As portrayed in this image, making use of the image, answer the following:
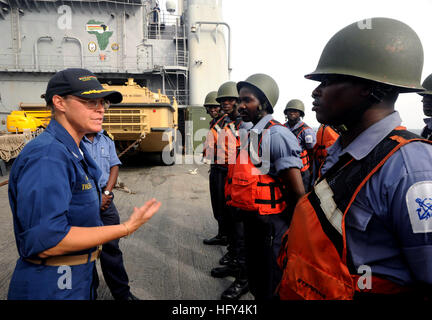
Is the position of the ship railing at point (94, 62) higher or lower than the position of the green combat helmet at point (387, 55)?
higher

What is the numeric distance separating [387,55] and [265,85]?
161 cm

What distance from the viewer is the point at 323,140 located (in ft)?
14.5

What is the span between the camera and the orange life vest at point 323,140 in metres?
4.28

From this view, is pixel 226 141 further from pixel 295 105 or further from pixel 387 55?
pixel 387 55

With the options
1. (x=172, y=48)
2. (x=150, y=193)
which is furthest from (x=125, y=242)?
(x=172, y=48)

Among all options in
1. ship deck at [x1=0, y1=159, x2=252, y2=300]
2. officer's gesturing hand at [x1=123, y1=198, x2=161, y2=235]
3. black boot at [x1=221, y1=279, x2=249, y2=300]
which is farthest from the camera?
ship deck at [x1=0, y1=159, x2=252, y2=300]

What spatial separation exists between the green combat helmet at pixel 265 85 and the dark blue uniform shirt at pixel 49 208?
176 centimetres

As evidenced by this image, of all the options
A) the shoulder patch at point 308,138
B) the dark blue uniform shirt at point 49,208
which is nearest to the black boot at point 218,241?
the shoulder patch at point 308,138

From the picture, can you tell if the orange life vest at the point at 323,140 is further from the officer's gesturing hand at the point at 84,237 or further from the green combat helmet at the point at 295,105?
the officer's gesturing hand at the point at 84,237

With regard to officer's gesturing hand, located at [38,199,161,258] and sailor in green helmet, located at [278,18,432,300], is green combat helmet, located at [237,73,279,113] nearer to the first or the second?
sailor in green helmet, located at [278,18,432,300]

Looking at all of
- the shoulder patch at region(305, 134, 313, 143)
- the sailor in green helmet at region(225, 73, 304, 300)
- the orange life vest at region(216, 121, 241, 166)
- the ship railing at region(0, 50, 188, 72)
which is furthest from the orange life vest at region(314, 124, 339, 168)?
the ship railing at region(0, 50, 188, 72)

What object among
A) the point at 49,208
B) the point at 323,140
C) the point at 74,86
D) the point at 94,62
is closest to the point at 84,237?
the point at 49,208

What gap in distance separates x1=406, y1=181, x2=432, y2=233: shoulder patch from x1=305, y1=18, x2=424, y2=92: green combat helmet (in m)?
0.43

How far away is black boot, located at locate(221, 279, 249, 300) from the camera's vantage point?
2.79m
